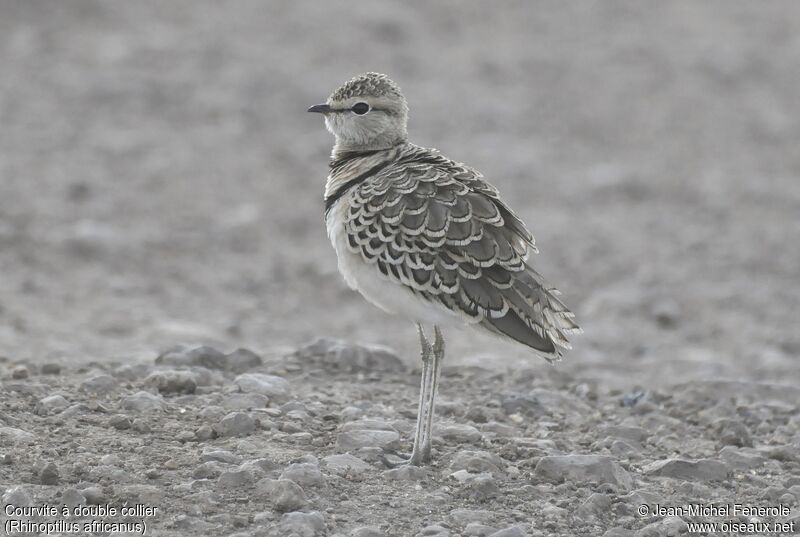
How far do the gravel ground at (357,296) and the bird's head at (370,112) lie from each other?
167cm

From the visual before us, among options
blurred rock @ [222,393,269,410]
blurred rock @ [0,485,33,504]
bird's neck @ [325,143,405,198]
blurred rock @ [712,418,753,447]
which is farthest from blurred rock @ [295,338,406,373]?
blurred rock @ [0,485,33,504]

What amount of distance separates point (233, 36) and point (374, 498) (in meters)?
11.8

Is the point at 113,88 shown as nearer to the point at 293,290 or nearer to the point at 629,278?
the point at 293,290

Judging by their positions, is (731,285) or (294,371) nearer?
(294,371)

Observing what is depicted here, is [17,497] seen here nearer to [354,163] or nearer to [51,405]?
[51,405]

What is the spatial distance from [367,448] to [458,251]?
1228mm

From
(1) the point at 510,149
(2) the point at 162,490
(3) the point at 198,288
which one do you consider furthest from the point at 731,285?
(2) the point at 162,490

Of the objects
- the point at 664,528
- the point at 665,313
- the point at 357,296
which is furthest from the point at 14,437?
the point at 665,313

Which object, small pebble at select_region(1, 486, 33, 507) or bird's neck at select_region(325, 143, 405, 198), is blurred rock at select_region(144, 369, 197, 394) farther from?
small pebble at select_region(1, 486, 33, 507)

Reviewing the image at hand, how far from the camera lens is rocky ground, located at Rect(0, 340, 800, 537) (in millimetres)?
6168

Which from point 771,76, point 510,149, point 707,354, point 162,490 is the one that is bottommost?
point 162,490

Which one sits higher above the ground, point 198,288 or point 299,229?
point 299,229

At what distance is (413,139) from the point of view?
49.0 ft

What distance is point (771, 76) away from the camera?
1773 centimetres
